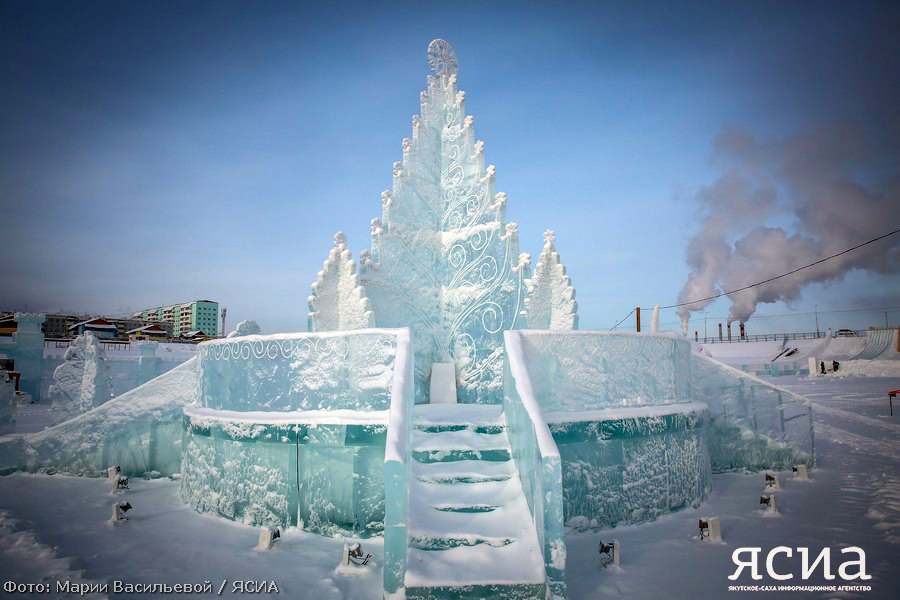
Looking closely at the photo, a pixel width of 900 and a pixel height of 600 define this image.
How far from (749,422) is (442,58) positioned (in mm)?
8741

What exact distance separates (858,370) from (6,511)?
3316 centimetres

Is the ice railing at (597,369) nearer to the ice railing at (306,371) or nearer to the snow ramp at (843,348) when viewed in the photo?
the ice railing at (306,371)

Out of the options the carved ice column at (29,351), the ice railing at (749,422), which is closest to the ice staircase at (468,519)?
the ice railing at (749,422)

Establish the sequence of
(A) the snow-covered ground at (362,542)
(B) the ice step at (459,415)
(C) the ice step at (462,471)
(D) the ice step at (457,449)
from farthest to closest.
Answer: (B) the ice step at (459,415) < (D) the ice step at (457,449) < (C) the ice step at (462,471) < (A) the snow-covered ground at (362,542)

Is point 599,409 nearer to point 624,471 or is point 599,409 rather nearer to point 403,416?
point 624,471

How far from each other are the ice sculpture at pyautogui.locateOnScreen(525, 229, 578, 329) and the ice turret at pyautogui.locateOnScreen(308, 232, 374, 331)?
276 cm

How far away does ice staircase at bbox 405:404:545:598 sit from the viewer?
3.86 meters

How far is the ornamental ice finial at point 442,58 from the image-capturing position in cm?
991

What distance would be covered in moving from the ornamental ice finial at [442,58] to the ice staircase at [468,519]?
6975mm

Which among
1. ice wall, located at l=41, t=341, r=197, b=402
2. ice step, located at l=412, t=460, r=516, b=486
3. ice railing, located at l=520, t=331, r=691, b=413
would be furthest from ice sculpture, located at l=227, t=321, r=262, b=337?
ice wall, located at l=41, t=341, r=197, b=402

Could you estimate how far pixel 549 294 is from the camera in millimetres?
8406

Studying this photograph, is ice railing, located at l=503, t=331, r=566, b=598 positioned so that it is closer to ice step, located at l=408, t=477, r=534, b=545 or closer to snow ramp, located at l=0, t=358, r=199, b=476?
ice step, located at l=408, t=477, r=534, b=545

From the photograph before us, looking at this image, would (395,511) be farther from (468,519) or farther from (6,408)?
(6,408)

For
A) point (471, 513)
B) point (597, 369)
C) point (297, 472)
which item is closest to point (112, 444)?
point (297, 472)
